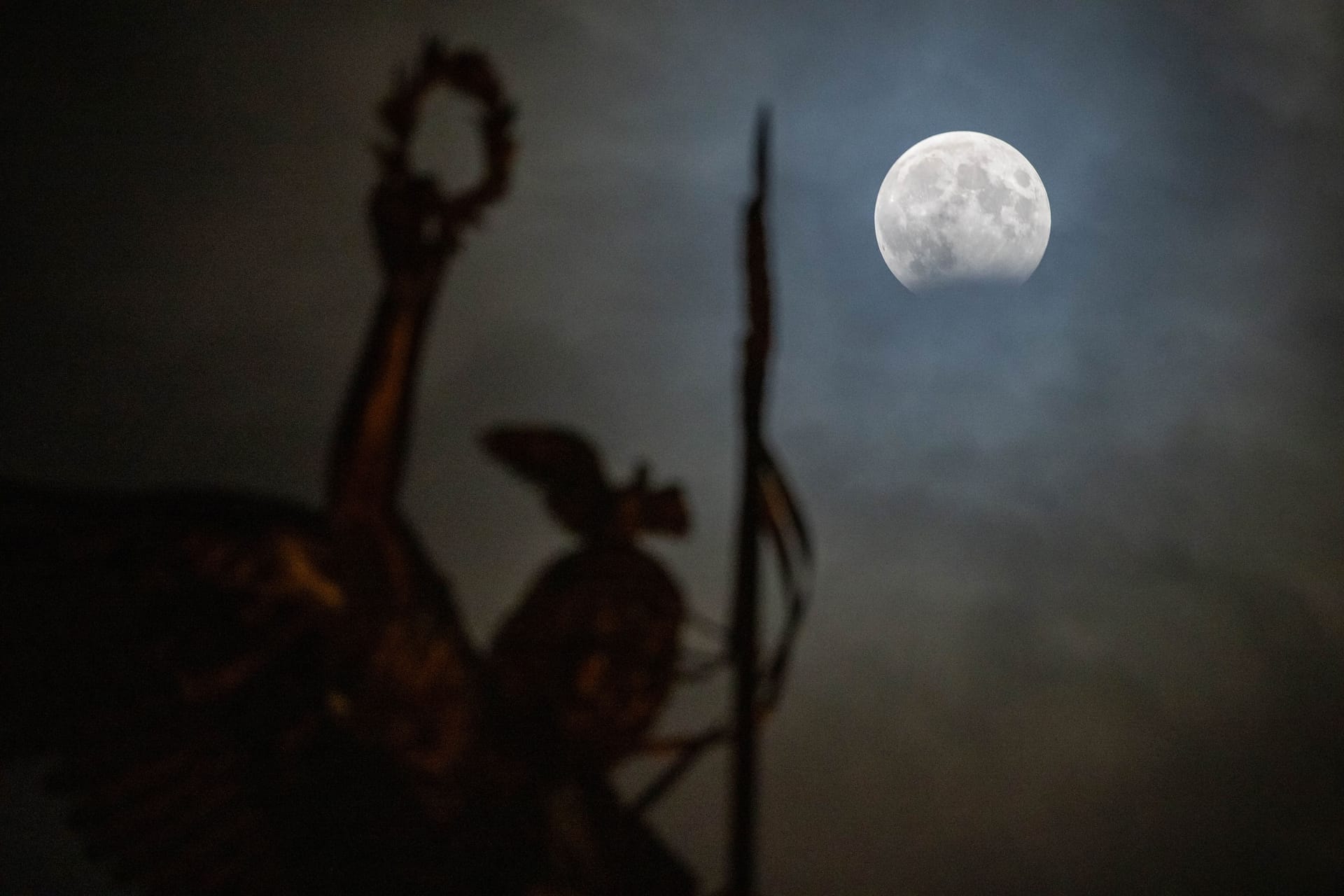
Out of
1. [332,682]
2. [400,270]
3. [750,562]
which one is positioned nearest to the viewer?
[750,562]

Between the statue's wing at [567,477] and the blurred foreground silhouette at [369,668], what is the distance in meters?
0.04

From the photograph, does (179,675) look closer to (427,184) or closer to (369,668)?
(369,668)

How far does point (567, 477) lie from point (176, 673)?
2543mm

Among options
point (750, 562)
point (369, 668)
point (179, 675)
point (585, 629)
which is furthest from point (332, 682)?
point (750, 562)

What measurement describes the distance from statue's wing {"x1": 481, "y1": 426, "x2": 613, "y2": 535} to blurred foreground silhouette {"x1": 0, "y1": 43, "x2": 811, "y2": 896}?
43 millimetres

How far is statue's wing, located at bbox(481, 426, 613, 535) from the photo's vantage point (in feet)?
28.9

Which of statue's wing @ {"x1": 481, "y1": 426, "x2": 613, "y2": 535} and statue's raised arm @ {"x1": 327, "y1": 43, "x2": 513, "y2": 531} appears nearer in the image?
statue's raised arm @ {"x1": 327, "y1": 43, "x2": 513, "y2": 531}

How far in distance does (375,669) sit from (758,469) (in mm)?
2380

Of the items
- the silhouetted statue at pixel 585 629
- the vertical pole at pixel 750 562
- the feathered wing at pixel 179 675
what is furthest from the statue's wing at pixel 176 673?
the vertical pole at pixel 750 562

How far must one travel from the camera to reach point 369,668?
25.8 feet

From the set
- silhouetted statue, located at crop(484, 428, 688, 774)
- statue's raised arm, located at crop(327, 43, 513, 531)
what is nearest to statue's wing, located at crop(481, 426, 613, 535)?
silhouetted statue, located at crop(484, 428, 688, 774)

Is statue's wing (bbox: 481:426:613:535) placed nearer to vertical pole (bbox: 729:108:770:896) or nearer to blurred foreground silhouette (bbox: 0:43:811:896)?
blurred foreground silhouette (bbox: 0:43:811:896)

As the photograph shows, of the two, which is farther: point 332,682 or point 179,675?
point 332,682

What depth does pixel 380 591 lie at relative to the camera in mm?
7902
